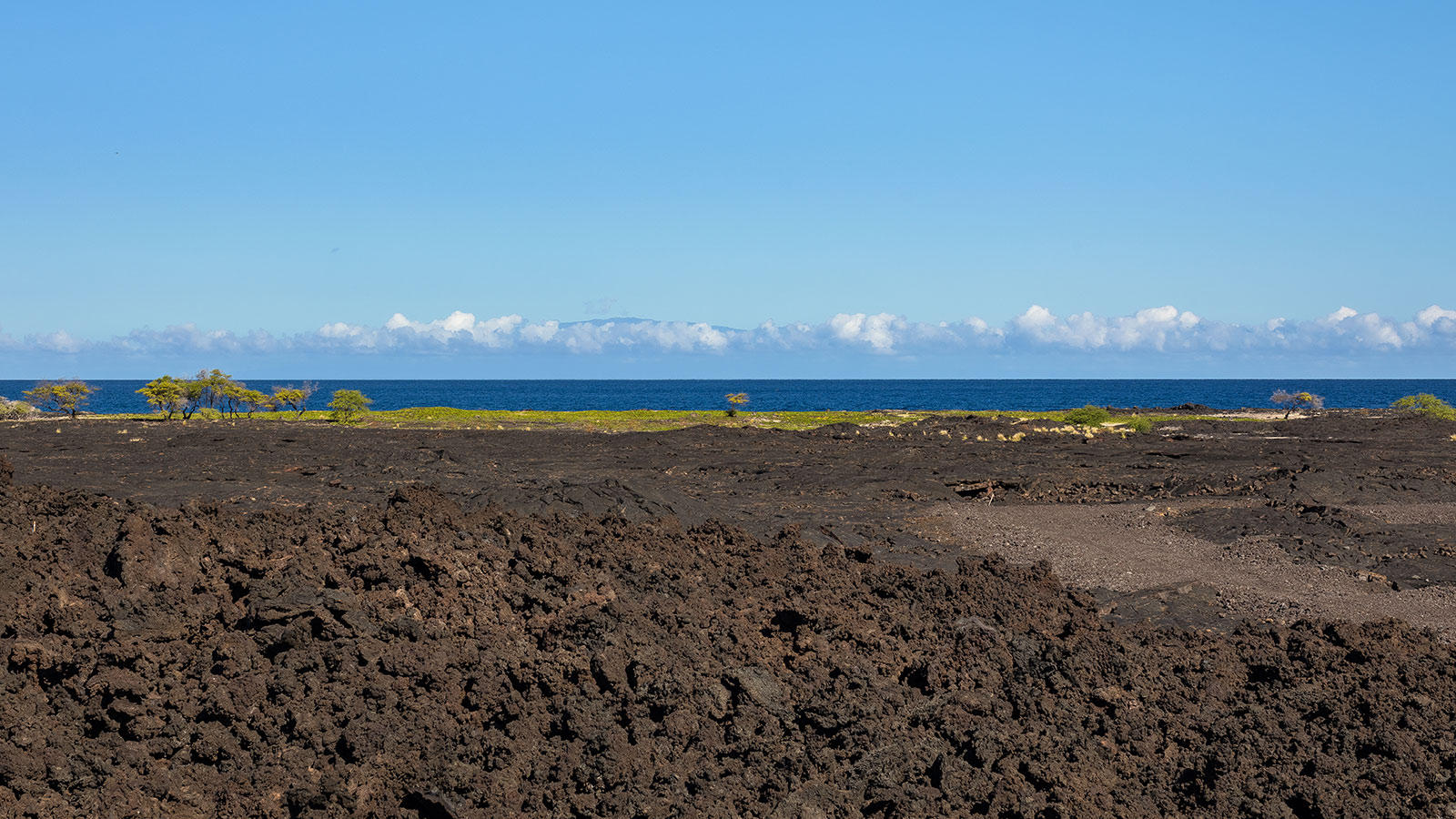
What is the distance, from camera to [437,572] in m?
10.3

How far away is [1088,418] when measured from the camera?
57125 mm

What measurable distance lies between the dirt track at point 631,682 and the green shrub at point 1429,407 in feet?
182

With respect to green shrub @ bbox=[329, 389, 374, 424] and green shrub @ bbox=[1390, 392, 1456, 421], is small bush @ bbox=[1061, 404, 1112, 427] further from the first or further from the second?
green shrub @ bbox=[329, 389, 374, 424]

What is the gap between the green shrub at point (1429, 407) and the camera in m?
59.5

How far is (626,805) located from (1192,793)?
4.00 meters

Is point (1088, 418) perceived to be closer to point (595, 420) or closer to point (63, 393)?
point (595, 420)

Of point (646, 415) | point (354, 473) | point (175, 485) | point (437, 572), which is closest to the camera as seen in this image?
point (437, 572)

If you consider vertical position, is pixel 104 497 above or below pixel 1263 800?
above

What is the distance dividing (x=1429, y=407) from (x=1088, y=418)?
74.5 feet

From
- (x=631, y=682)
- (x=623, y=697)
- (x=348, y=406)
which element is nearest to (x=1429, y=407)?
(x=348, y=406)

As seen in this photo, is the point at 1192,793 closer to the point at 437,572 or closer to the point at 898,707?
the point at 898,707

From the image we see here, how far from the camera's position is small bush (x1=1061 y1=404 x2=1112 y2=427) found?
180 feet

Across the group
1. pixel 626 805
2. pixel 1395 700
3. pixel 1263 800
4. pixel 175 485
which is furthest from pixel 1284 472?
pixel 175 485

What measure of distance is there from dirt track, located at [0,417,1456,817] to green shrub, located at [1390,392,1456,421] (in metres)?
55.5
